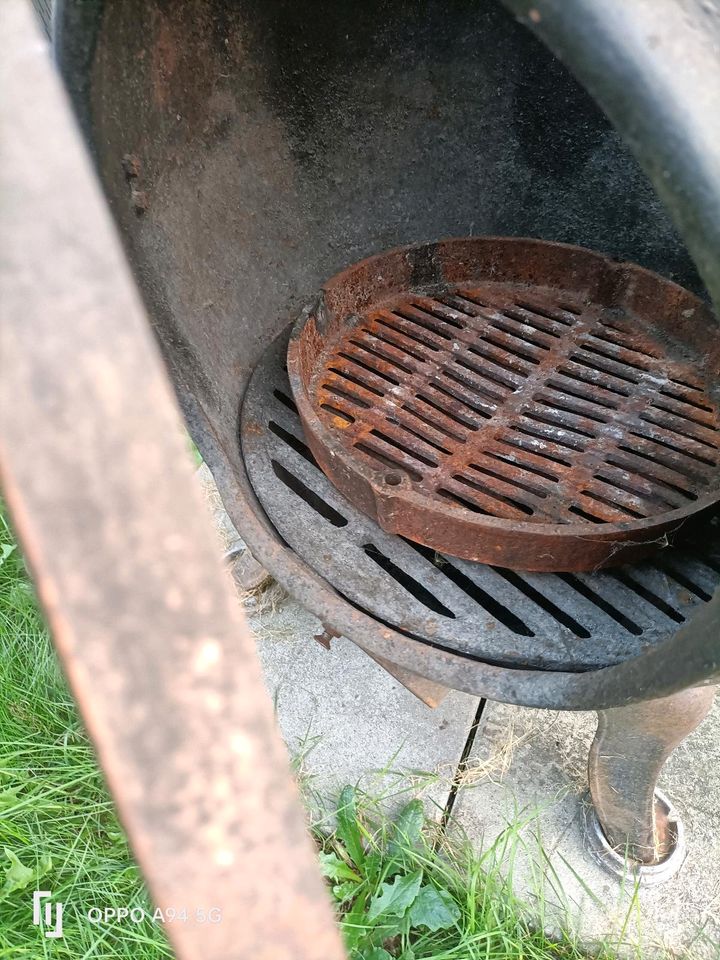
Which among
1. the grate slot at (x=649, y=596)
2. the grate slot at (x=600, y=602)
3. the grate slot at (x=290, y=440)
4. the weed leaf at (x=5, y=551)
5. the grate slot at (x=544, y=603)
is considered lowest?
the weed leaf at (x=5, y=551)

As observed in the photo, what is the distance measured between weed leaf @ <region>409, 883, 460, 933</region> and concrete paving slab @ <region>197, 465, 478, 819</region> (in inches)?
5.5

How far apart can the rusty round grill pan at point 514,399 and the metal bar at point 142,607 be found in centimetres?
76

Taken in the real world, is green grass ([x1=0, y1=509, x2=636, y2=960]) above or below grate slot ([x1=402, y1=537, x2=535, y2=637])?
below

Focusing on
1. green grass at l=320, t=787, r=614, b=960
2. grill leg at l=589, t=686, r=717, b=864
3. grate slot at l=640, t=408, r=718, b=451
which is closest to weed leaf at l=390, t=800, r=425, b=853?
green grass at l=320, t=787, r=614, b=960

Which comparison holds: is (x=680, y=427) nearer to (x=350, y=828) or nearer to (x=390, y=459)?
(x=390, y=459)

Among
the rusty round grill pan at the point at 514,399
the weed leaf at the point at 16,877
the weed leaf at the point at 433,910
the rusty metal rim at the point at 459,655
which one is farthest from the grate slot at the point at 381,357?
the weed leaf at the point at 16,877

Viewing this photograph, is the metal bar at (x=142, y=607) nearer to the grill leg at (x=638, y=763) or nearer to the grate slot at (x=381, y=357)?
the grill leg at (x=638, y=763)

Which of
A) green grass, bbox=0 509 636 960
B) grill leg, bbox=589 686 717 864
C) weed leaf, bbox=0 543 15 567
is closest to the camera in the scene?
grill leg, bbox=589 686 717 864

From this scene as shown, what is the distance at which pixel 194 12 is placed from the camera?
3.48 feet

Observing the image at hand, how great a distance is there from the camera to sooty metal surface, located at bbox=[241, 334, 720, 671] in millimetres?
1016

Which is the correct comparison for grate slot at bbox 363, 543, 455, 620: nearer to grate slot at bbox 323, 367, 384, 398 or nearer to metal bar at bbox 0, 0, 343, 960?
grate slot at bbox 323, 367, 384, 398

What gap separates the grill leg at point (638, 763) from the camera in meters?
0.95

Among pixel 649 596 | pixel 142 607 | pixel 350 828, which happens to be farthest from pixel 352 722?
pixel 142 607

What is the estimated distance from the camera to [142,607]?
0.98 ft
